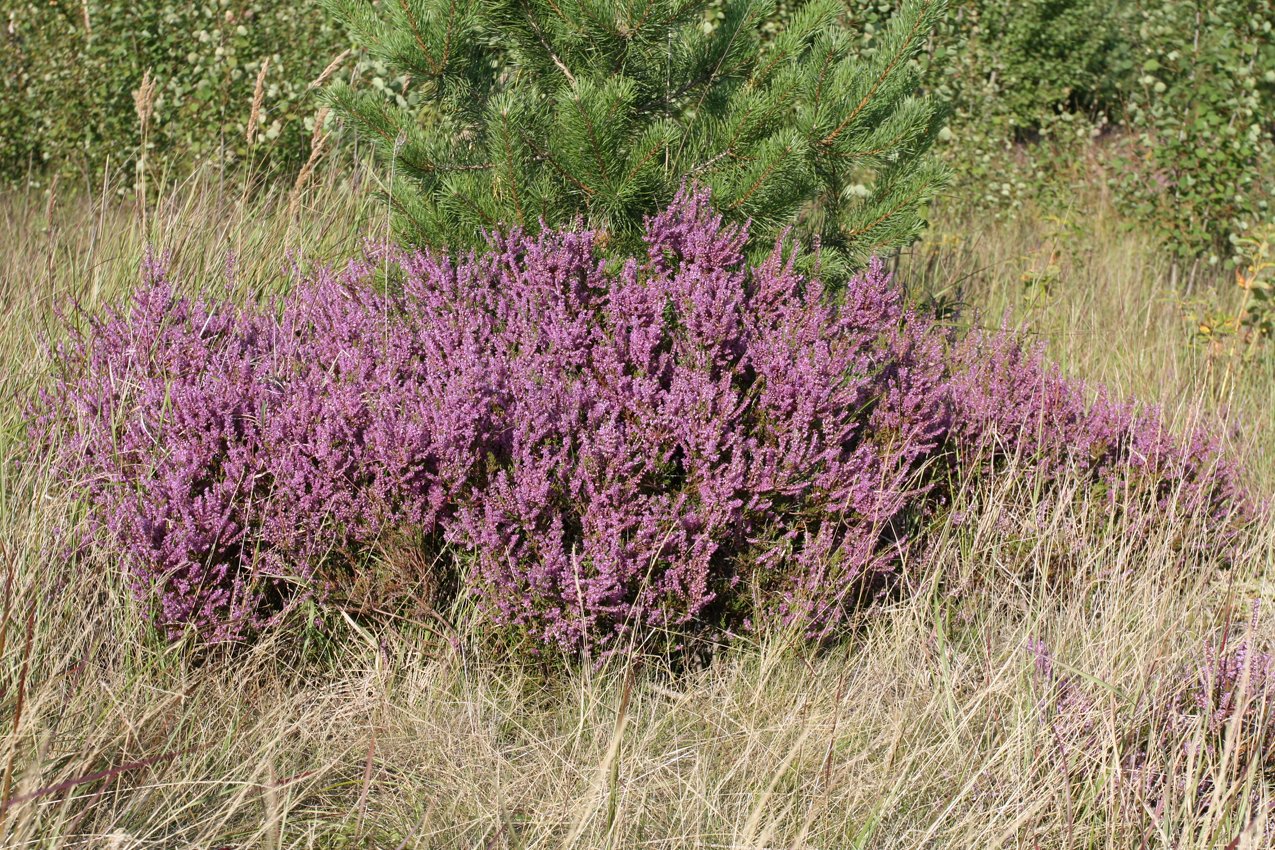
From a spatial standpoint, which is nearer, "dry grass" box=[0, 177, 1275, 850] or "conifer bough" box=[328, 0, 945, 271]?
"dry grass" box=[0, 177, 1275, 850]

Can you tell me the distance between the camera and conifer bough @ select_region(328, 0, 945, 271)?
317 cm

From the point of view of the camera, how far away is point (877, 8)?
6.04m

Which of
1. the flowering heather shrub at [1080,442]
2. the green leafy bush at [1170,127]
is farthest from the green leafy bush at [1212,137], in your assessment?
the flowering heather shrub at [1080,442]

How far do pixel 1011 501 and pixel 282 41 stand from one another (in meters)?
4.30

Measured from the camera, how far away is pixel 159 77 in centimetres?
496

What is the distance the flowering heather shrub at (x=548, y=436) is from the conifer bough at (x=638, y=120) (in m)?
0.14

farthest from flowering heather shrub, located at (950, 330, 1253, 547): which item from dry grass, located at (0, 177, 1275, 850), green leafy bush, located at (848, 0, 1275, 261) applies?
green leafy bush, located at (848, 0, 1275, 261)

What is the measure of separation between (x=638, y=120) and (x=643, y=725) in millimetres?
1749

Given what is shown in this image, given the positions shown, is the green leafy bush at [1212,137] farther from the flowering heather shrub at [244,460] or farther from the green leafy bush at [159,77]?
the flowering heather shrub at [244,460]

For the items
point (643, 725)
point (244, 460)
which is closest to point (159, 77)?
point (244, 460)

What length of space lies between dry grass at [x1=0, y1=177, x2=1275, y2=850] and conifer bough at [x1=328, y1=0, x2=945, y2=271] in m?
1.00

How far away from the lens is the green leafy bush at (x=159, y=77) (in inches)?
207

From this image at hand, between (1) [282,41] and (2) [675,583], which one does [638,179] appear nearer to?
(2) [675,583]

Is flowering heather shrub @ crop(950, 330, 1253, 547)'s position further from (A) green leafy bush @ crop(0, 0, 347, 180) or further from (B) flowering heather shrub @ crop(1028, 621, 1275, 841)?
(A) green leafy bush @ crop(0, 0, 347, 180)
